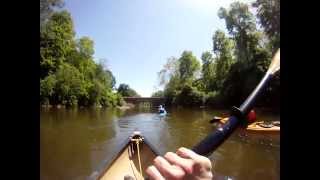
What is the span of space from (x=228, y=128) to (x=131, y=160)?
10.6ft

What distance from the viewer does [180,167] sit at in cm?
46

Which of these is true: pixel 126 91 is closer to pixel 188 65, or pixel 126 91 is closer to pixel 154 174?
pixel 188 65

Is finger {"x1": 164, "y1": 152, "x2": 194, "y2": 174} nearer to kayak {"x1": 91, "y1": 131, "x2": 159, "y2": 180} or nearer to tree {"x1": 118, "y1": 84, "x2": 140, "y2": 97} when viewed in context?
kayak {"x1": 91, "y1": 131, "x2": 159, "y2": 180}

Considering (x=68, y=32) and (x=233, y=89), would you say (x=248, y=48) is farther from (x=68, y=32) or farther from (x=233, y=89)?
(x=68, y=32)

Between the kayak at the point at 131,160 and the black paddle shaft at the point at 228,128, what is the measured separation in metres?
2.76

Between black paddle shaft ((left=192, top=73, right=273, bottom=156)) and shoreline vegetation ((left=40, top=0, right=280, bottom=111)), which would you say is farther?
shoreline vegetation ((left=40, top=0, right=280, bottom=111))

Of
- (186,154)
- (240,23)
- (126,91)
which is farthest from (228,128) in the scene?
(126,91)

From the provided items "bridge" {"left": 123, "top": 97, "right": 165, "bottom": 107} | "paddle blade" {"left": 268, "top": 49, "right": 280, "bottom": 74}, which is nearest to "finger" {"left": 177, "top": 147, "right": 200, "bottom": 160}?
"paddle blade" {"left": 268, "top": 49, "right": 280, "bottom": 74}

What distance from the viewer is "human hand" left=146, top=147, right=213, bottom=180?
456mm
